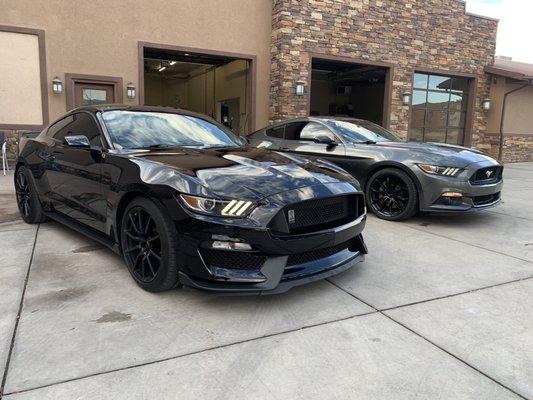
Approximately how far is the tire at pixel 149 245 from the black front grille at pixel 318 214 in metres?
0.76

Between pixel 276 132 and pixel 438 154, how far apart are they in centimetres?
275

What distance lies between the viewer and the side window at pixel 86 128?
13.2 feet

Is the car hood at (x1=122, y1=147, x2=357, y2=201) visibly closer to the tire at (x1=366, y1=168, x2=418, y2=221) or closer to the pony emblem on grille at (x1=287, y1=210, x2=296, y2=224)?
the pony emblem on grille at (x1=287, y1=210, x2=296, y2=224)

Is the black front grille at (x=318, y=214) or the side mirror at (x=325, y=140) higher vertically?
the side mirror at (x=325, y=140)

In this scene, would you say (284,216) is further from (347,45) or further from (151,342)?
(347,45)

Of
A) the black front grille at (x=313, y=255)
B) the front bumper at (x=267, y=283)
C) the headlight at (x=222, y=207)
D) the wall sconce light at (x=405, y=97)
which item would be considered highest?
the wall sconce light at (x=405, y=97)

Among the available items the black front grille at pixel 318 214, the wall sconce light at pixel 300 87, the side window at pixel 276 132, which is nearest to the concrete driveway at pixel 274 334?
the black front grille at pixel 318 214

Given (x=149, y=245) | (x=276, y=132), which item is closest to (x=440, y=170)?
(x=276, y=132)

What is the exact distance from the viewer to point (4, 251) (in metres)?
4.30

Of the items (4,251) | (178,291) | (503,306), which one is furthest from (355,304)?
(4,251)

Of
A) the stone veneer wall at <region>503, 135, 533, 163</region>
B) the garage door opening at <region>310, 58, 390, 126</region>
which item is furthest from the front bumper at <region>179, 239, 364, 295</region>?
the garage door opening at <region>310, 58, 390, 126</region>

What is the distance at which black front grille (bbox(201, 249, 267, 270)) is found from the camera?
289 cm

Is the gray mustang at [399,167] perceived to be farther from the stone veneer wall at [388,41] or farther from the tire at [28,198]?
the stone veneer wall at [388,41]

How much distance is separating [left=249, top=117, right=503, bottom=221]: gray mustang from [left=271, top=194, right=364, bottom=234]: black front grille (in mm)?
2225
